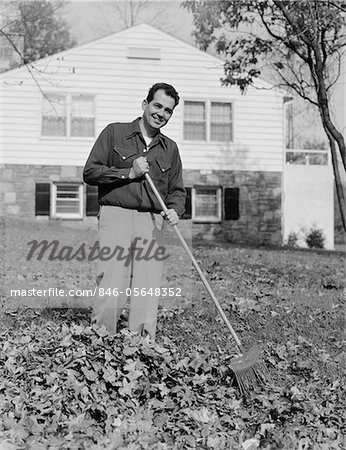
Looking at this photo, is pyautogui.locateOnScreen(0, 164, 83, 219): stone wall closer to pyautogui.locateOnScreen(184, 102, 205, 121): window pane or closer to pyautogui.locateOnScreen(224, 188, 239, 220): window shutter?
pyautogui.locateOnScreen(184, 102, 205, 121): window pane

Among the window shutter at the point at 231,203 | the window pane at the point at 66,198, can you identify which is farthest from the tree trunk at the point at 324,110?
the window pane at the point at 66,198

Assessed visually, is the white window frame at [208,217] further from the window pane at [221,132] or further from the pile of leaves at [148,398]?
the pile of leaves at [148,398]

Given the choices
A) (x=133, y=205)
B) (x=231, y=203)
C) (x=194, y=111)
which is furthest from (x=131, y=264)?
(x=231, y=203)

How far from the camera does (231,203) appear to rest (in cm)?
1823

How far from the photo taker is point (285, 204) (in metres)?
20.2

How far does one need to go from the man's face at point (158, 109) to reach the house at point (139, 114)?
10107mm

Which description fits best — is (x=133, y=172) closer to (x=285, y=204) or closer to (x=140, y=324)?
(x=140, y=324)

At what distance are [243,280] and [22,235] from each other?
5.83 metres

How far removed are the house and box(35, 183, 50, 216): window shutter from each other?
24 millimetres

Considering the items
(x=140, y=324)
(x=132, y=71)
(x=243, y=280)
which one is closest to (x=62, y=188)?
(x=132, y=71)

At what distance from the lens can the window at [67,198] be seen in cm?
1692

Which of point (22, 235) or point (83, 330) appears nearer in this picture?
point (83, 330)

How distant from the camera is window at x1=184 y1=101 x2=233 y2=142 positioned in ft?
55.4

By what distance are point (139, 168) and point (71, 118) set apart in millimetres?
10799
